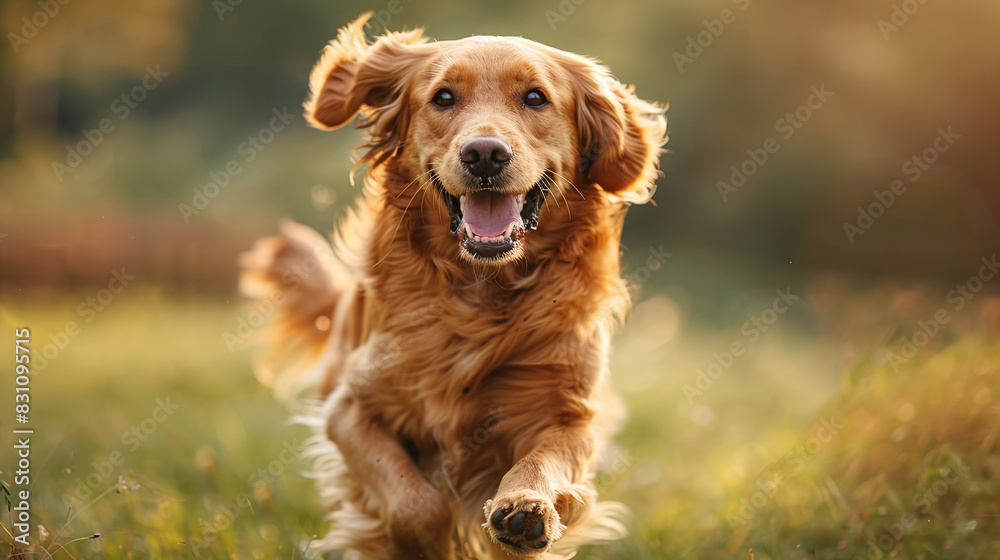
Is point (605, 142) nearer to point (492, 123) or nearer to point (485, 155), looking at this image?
point (492, 123)

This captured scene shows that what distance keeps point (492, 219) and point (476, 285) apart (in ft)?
1.09

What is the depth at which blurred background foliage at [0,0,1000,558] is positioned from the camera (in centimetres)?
349

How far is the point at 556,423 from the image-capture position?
278cm

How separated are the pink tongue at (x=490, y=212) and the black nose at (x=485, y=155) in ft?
0.49

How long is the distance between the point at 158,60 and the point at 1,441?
22.1 ft

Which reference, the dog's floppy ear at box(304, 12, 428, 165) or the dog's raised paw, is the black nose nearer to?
the dog's floppy ear at box(304, 12, 428, 165)

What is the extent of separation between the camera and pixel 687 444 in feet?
16.2

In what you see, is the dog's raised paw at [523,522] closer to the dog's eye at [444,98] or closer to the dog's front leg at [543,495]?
the dog's front leg at [543,495]

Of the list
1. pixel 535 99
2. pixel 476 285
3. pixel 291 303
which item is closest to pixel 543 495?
pixel 476 285

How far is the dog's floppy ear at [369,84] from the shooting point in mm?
3059

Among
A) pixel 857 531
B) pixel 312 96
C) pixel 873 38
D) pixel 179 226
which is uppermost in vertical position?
pixel 873 38

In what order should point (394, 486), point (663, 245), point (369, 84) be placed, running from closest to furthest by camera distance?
1. point (394, 486)
2. point (369, 84)
3. point (663, 245)

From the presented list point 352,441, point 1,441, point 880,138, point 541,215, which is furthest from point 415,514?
point 880,138

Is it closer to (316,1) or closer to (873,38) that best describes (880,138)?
(873,38)
